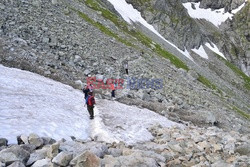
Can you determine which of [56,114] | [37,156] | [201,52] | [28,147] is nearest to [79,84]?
[56,114]

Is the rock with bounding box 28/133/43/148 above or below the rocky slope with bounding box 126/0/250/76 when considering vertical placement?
below

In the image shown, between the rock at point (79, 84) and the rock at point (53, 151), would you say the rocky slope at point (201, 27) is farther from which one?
the rock at point (53, 151)

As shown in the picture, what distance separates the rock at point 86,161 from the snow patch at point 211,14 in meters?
157

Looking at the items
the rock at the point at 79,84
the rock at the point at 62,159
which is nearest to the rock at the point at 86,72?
the rock at the point at 79,84

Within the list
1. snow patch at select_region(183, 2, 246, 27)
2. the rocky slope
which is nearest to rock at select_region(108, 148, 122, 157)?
the rocky slope

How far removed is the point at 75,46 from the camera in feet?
123

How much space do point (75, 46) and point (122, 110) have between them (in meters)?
17.2

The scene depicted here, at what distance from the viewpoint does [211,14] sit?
163250 mm

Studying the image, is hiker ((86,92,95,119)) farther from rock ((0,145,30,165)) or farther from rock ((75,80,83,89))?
rock ((0,145,30,165))

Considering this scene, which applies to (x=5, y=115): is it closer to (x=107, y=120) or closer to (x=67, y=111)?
(x=67, y=111)

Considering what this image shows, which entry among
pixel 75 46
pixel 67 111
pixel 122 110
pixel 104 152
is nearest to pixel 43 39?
pixel 75 46

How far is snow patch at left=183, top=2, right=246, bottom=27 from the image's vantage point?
518 feet

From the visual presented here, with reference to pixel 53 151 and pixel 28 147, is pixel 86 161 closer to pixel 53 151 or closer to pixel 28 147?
pixel 53 151

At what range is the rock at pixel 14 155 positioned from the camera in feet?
26.1
